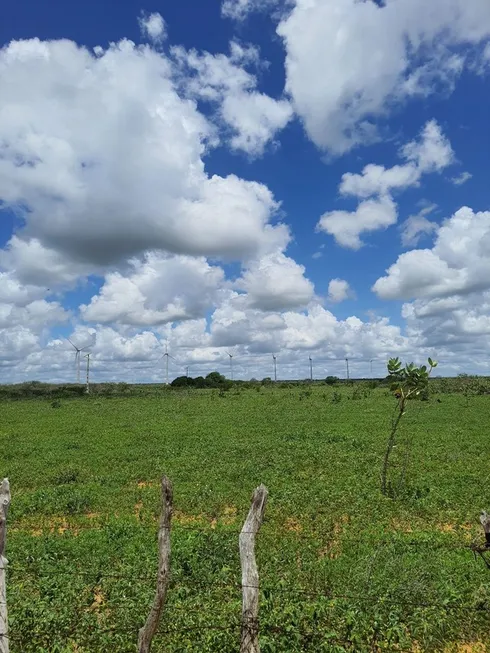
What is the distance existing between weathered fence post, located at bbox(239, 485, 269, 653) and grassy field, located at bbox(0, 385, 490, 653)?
1.45 meters

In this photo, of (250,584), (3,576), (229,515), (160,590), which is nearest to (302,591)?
(250,584)

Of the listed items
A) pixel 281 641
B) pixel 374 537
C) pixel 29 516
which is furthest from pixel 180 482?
pixel 281 641

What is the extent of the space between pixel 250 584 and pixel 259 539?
680 centimetres

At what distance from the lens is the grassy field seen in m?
8.34

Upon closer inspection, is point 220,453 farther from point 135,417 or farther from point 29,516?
point 135,417

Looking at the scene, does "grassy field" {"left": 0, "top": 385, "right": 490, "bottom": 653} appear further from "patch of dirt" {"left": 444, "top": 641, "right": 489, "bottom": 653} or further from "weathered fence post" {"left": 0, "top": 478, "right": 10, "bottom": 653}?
"weathered fence post" {"left": 0, "top": 478, "right": 10, "bottom": 653}

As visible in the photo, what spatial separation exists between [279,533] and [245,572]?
7.36 m

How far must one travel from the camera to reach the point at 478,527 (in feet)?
44.3

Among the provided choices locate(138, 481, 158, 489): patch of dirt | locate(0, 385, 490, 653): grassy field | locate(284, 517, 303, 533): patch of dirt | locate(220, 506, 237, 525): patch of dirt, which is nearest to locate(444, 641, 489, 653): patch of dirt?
locate(0, 385, 490, 653): grassy field

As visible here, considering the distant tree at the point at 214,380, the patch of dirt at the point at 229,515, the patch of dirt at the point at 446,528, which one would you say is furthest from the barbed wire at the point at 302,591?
the distant tree at the point at 214,380

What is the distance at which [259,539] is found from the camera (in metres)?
12.9

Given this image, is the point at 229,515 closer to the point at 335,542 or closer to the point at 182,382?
the point at 335,542

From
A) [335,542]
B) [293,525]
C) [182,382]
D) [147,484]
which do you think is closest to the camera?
[335,542]

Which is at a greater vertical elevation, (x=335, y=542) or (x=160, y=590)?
(x=160, y=590)
